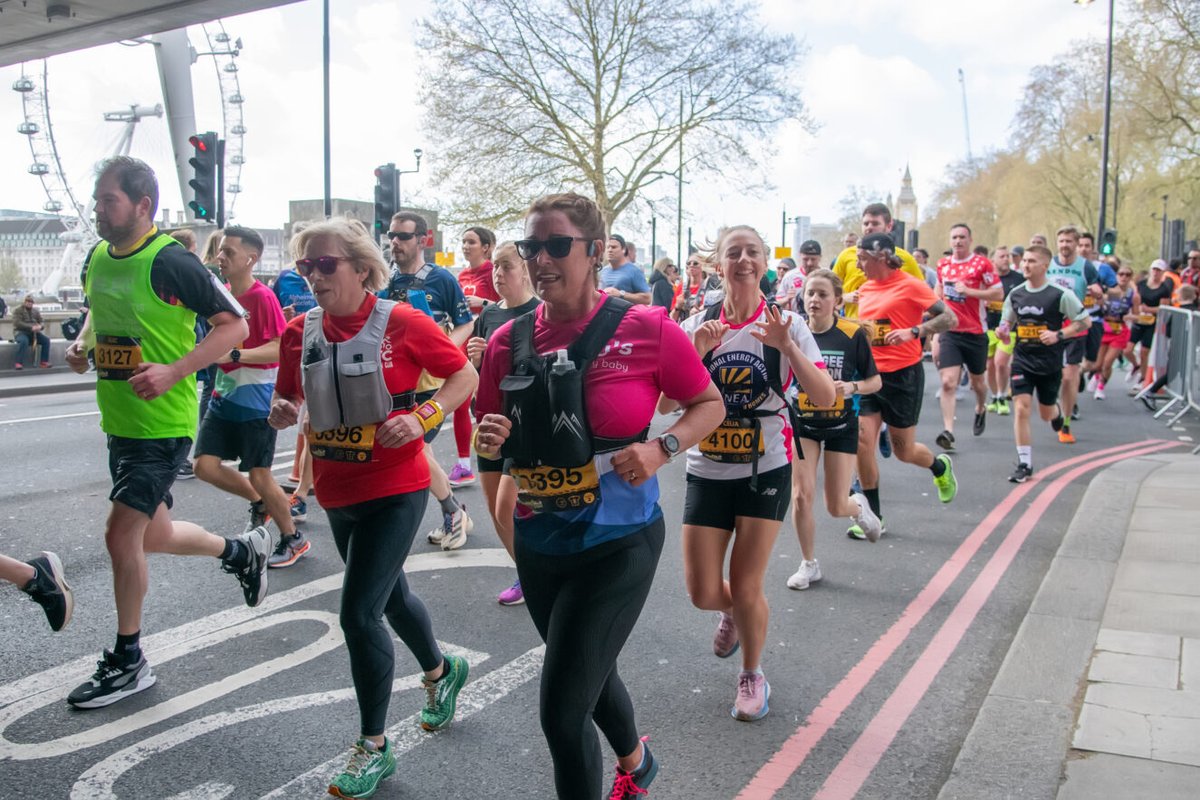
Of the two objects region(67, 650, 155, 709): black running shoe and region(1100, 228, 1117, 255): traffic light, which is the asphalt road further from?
region(1100, 228, 1117, 255): traffic light

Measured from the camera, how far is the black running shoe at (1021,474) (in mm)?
8875

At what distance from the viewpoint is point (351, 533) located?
3.50 meters

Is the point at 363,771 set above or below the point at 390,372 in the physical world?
below

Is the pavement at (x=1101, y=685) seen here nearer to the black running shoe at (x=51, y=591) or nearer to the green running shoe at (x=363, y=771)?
the green running shoe at (x=363, y=771)

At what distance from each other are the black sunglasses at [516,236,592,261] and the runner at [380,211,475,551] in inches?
137

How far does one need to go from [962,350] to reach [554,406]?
9.07m

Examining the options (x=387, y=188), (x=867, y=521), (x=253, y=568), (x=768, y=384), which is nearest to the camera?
(x=768, y=384)

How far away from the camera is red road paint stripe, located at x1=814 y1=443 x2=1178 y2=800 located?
3.52 meters

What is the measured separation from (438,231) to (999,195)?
119 ft

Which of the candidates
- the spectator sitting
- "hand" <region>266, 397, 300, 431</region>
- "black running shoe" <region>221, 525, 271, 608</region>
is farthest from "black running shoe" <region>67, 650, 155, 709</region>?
the spectator sitting

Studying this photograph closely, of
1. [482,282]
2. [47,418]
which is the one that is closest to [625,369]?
[482,282]

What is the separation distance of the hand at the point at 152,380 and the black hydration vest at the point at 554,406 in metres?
1.79

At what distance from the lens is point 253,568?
461 centimetres

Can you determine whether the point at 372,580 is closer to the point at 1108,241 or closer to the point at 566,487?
the point at 566,487
